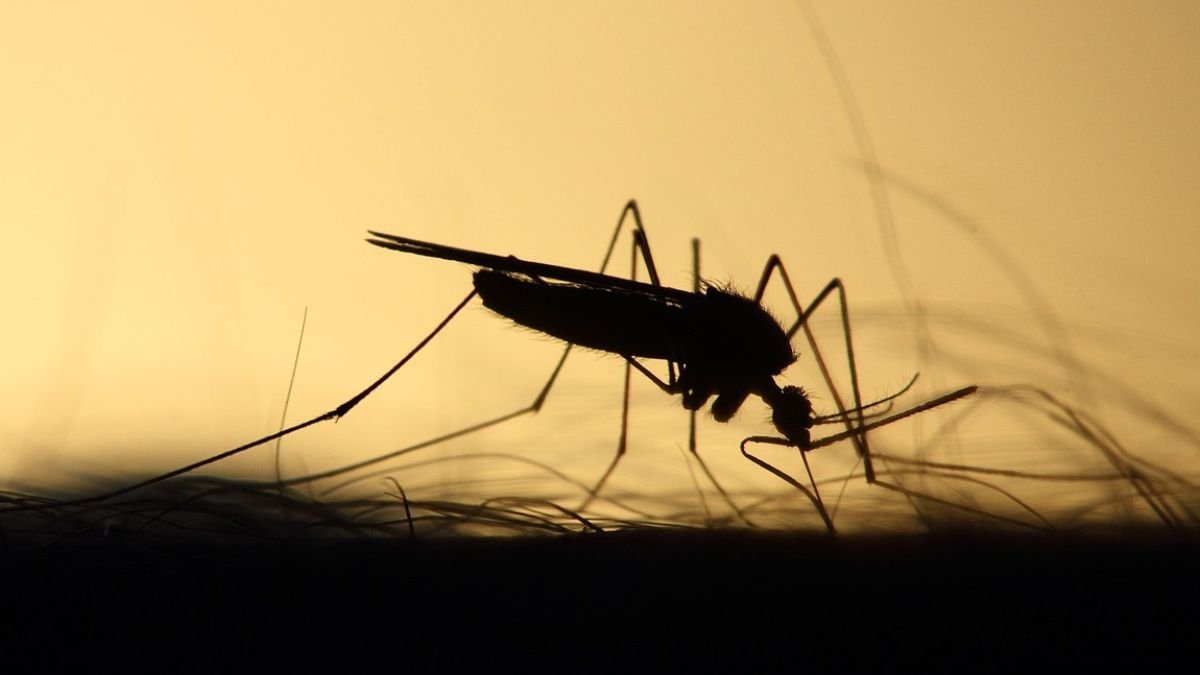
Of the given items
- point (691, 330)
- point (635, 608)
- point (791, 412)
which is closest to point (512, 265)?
point (691, 330)

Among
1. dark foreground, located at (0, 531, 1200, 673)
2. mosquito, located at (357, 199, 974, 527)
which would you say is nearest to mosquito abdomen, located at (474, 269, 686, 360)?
mosquito, located at (357, 199, 974, 527)

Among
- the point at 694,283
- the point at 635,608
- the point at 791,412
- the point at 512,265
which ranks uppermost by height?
the point at 694,283

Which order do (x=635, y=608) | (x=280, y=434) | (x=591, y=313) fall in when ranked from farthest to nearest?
1. (x=591, y=313)
2. (x=280, y=434)
3. (x=635, y=608)

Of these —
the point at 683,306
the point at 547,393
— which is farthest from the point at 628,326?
the point at 547,393

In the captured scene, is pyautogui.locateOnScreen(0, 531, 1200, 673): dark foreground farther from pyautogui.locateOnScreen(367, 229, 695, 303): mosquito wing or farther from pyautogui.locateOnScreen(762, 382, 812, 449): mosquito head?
pyautogui.locateOnScreen(762, 382, 812, 449): mosquito head

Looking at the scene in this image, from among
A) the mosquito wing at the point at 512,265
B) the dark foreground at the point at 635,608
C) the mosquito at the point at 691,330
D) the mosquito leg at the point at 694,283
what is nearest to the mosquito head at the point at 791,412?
the mosquito at the point at 691,330

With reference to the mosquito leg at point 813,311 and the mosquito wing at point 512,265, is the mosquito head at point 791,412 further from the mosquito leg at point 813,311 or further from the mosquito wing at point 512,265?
the mosquito wing at point 512,265

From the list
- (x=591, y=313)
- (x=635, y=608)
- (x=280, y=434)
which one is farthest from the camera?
(x=591, y=313)

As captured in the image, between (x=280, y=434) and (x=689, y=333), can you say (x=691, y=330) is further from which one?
(x=280, y=434)
